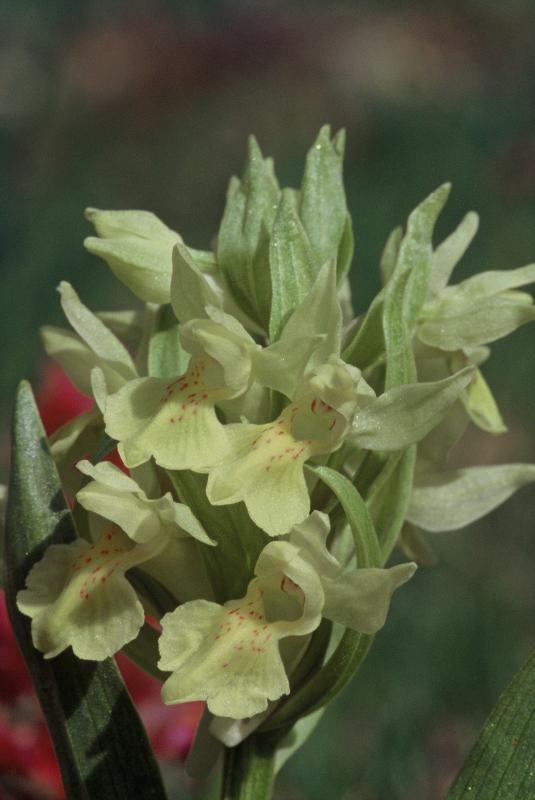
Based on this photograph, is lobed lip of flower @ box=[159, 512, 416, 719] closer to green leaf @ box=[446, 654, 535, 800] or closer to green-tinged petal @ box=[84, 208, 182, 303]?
green leaf @ box=[446, 654, 535, 800]

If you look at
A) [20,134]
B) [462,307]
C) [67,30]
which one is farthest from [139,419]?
[67,30]

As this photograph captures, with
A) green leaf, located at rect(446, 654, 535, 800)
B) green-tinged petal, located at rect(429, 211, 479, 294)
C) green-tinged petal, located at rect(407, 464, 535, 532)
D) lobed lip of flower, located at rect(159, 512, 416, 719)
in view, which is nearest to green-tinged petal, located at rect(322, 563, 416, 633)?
lobed lip of flower, located at rect(159, 512, 416, 719)

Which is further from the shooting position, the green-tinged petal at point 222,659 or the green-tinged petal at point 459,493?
the green-tinged petal at point 459,493

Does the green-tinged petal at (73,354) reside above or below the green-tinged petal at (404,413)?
above

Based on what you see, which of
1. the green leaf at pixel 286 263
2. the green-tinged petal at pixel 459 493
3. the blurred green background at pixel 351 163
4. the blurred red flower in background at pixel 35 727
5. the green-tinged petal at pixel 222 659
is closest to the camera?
the green-tinged petal at pixel 222 659

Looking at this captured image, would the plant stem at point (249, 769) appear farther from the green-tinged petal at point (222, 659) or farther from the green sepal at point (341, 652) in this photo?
the green-tinged petal at point (222, 659)

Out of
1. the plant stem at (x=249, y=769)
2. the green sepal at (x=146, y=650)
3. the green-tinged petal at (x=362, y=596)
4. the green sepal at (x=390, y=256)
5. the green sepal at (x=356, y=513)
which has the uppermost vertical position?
the green sepal at (x=390, y=256)

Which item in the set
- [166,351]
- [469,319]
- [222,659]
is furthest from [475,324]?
[222,659]

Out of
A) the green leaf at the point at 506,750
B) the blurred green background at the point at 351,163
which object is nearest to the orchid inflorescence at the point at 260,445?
the green leaf at the point at 506,750
